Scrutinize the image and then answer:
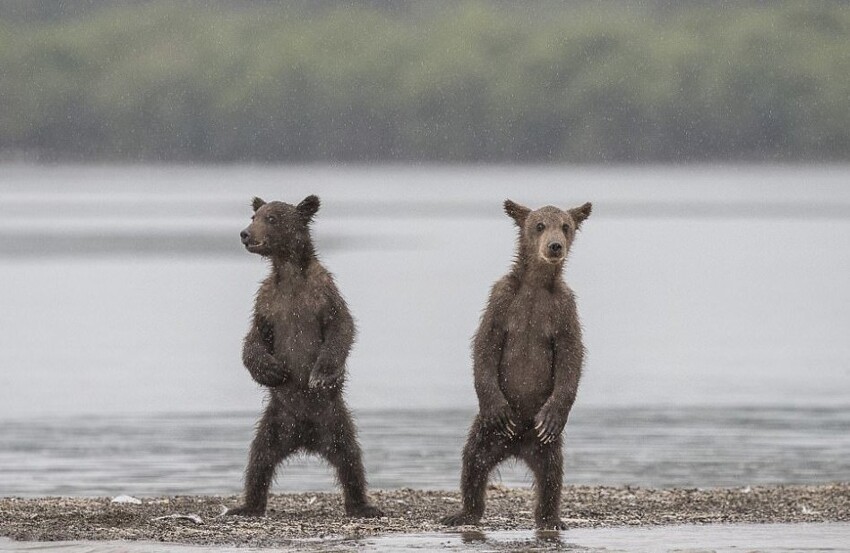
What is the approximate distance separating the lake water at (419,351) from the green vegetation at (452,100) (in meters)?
71.1

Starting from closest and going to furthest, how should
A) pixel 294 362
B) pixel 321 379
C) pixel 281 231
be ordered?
1. pixel 321 379
2. pixel 294 362
3. pixel 281 231

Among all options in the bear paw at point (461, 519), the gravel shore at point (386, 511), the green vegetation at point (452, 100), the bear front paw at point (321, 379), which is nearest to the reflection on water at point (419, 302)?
the gravel shore at point (386, 511)

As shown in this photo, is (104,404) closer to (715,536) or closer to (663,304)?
(715,536)

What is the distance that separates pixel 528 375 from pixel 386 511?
1.65 metres

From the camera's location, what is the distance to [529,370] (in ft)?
33.3

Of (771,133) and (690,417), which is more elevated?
(771,133)

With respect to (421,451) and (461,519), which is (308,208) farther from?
(421,451)

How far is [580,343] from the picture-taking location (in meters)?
10.1

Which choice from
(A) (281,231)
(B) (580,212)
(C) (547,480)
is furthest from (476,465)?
(A) (281,231)

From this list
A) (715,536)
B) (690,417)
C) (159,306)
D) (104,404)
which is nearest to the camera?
(715,536)

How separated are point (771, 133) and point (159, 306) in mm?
119581

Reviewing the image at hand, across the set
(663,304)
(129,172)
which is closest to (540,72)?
(129,172)

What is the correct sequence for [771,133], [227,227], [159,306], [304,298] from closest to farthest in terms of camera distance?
[304,298] < [159,306] < [227,227] < [771,133]

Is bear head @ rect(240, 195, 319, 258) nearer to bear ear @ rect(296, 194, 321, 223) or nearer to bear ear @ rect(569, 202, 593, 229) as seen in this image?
bear ear @ rect(296, 194, 321, 223)
